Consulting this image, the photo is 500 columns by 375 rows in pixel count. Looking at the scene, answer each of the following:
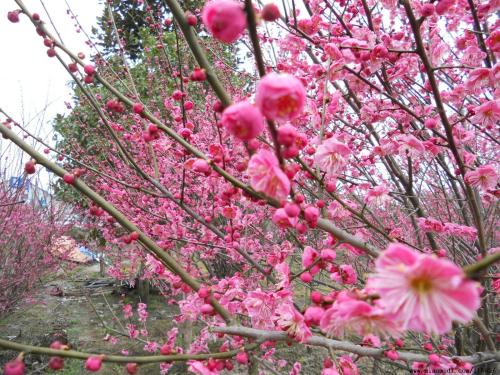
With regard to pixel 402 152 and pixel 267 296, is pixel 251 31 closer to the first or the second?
pixel 267 296

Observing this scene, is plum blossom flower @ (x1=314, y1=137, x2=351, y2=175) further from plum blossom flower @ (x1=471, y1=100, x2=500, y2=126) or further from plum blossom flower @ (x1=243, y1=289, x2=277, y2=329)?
plum blossom flower @ (x1=471, y1=100, x2=500, y2=126)

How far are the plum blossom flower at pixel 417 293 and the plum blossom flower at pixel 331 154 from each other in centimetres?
98

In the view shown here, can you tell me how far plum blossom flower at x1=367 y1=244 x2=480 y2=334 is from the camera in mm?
660

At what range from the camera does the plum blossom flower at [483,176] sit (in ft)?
6.16

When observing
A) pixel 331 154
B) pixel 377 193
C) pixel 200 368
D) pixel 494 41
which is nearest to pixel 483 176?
pixel 377 193

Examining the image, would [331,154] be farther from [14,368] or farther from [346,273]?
[14,368]

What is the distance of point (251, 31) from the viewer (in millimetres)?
757

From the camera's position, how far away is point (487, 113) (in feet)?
6.22

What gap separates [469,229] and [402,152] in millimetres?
600

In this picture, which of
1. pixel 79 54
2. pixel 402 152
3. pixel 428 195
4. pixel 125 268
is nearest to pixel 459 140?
pixel 402 152

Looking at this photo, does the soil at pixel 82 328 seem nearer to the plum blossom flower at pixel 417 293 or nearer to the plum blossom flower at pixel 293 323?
the plum blossom flower at pixel 293 323

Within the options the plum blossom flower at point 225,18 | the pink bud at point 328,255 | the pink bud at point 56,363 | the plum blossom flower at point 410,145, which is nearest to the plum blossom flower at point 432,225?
the plum blossom flower at point 410,145

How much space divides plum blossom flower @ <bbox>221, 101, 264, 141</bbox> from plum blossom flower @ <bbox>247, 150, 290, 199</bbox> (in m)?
0.14

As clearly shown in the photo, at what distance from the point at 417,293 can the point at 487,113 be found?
1.64 metres
